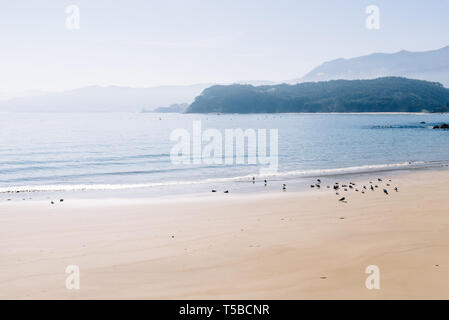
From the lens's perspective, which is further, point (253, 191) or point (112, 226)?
point (253, 191)

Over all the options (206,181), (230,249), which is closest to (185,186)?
(206,181)

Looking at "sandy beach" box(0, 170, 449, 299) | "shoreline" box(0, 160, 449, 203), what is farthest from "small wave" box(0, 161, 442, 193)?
"sandy beach" box(0, 170, 449, 299)

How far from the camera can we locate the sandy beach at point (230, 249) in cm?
724

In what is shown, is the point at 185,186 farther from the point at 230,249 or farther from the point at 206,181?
the point at 230,249

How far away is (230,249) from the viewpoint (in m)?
9.81

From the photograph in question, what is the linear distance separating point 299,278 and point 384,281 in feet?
5.12

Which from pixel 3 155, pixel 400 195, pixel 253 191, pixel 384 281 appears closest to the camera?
pixel 384 281

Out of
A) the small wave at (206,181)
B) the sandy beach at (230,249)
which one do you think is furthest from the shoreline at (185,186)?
the sandy beach at (230,249)

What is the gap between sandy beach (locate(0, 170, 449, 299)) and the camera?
7.24 m

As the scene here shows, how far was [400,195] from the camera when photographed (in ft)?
60.7

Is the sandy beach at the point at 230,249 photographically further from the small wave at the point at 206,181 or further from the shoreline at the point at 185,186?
the small wave at the point at 206,181
